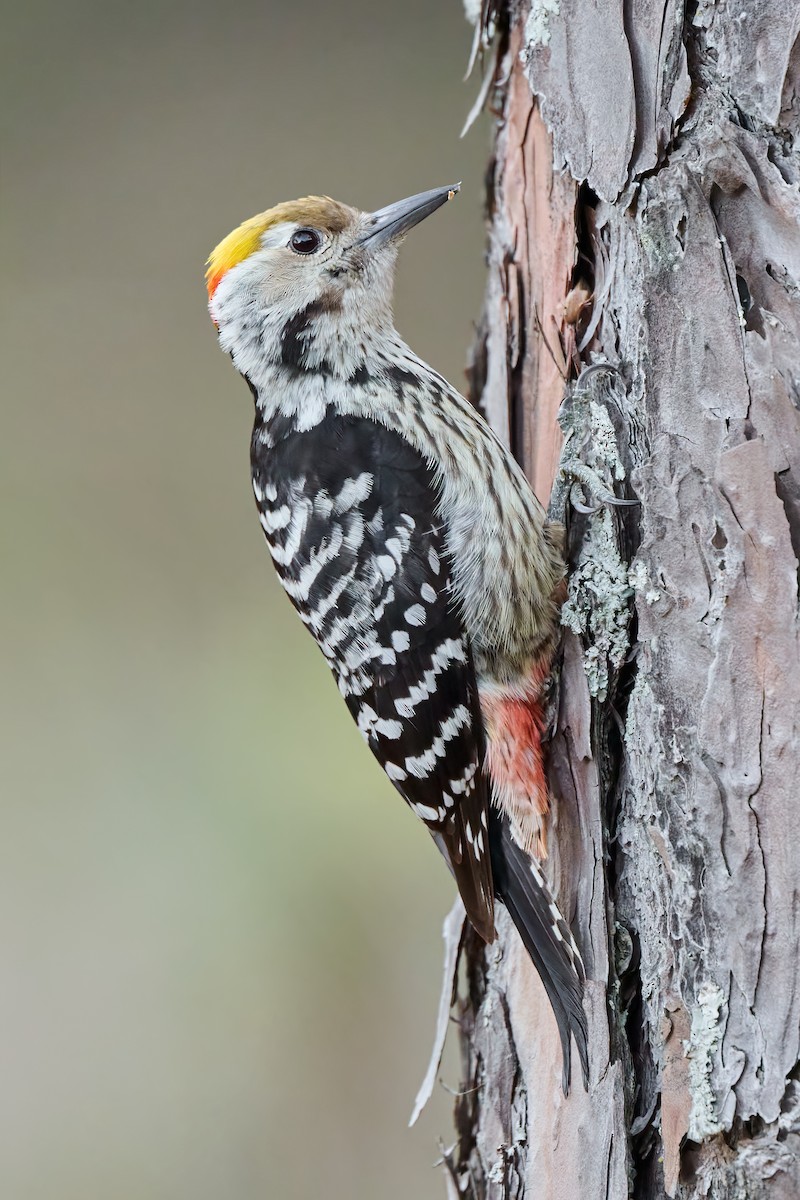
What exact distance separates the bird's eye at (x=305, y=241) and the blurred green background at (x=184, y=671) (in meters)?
1.60

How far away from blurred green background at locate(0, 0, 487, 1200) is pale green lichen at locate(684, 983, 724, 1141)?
198 centimetres

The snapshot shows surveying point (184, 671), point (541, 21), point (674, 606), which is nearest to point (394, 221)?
point (541, 21)

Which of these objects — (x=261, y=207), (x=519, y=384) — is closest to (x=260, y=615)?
(x=261, y=207)

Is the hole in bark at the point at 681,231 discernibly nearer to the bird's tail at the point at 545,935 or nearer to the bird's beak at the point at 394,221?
the bird's beak at the point at 394,221

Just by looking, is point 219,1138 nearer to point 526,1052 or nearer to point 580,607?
point 526,1052

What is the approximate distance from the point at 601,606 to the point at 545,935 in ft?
1.58

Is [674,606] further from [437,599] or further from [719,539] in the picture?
[437,599]

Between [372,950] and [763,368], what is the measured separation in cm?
242

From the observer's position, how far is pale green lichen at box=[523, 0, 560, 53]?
1.68 metres

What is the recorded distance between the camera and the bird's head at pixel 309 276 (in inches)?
77.4

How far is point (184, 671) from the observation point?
Answer: 11.5ft

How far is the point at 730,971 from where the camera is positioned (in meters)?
1.32

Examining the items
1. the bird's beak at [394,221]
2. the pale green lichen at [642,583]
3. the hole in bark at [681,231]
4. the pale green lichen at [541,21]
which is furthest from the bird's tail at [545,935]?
the pale green lichen at [541,21]

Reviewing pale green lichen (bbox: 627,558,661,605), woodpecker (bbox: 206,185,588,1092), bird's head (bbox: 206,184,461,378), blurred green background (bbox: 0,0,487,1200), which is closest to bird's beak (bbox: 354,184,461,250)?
bird's head (bbox: 206,184,461,378)
